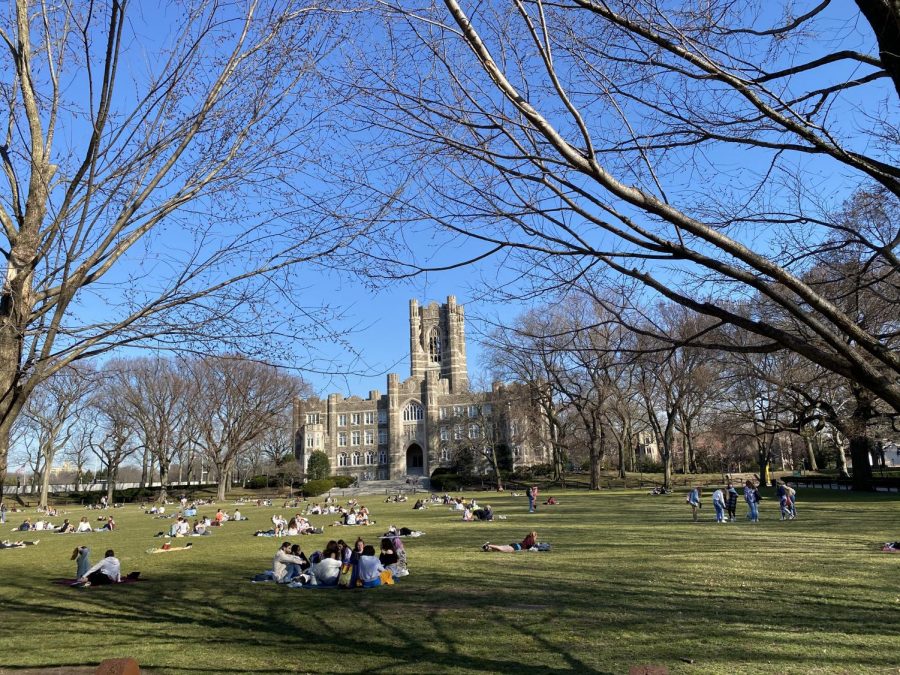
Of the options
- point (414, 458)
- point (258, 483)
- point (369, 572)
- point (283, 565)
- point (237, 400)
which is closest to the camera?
point (369, 572)

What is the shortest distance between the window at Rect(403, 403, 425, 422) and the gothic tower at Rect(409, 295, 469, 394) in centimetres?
674

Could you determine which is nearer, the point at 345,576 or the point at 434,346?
the point at 345,576

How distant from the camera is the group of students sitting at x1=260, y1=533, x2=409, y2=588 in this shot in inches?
450

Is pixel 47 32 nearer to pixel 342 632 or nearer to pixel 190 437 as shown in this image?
pixel 342 632

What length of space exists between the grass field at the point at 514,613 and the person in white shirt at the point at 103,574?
505 mm

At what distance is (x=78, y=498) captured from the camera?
61344 millimetres

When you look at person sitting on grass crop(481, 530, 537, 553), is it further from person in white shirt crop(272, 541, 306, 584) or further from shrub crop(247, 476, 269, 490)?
shrub crop(247, 476, 269, 490)

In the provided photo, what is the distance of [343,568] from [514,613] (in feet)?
15.4

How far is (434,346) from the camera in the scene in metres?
107

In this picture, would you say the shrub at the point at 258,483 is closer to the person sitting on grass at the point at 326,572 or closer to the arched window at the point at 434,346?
the arched window at the point at 434,346

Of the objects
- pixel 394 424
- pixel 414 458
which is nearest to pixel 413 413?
pixel 394 424

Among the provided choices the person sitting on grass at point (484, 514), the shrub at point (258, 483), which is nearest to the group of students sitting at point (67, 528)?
the person sitting on grass at point (484, 514)

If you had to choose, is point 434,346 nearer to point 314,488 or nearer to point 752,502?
point 314,488

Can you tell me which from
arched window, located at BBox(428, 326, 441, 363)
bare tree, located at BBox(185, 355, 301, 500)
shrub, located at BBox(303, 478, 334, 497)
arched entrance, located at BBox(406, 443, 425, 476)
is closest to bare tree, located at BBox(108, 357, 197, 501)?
bare tree, located at BBox(185, 355, 301, 500)
